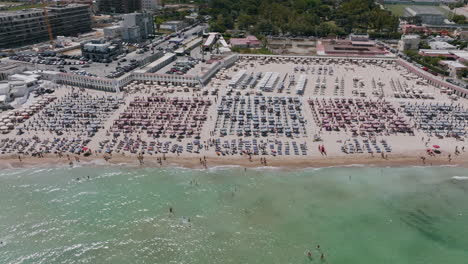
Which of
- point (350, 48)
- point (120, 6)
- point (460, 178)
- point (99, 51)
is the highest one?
point (120, 6)

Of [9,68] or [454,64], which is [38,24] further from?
[454,64]

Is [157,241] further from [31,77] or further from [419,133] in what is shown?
[31,77]

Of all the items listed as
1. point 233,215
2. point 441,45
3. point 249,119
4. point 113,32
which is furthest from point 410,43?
point 113,32

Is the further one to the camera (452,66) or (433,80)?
(452,66)

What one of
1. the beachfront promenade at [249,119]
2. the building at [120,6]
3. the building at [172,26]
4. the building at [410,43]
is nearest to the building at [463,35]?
the building at [410,43]

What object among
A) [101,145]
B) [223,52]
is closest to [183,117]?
[101,145]

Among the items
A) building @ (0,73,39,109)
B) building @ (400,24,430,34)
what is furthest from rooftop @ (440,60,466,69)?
building @ (0,73,39,109)
